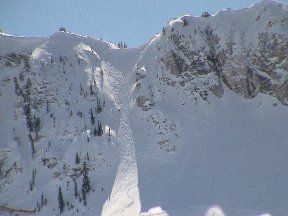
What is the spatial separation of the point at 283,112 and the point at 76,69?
58104mm

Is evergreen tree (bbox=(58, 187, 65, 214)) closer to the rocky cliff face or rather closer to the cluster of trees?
the cluster of trees

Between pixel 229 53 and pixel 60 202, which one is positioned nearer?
pixel 60 202

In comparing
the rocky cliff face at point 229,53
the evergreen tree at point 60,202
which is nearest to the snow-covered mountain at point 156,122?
the rocky cliff face at point 229,53

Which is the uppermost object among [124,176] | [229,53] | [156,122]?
Answer: [229,53]

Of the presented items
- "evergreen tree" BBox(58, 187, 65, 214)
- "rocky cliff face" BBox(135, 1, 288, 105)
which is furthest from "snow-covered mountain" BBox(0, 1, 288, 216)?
"evergreen tree" BBox(58, 187, 65, 214)

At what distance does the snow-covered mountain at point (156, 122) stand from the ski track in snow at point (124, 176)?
29 cm

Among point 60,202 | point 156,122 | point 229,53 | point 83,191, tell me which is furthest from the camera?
point 229,53

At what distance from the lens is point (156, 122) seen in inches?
4496

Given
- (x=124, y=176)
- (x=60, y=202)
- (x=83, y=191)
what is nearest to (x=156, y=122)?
(x=124, y=176)

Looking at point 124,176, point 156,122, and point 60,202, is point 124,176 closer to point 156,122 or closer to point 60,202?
point 60,202

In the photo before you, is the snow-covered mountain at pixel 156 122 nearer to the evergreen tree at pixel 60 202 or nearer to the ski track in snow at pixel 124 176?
the ski track in snow at pixel 124 176

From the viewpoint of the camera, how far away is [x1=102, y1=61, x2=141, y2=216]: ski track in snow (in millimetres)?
92938

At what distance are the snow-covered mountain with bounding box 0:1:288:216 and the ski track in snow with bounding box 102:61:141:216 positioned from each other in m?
0.29

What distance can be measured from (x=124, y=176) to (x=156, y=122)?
57.6ft
